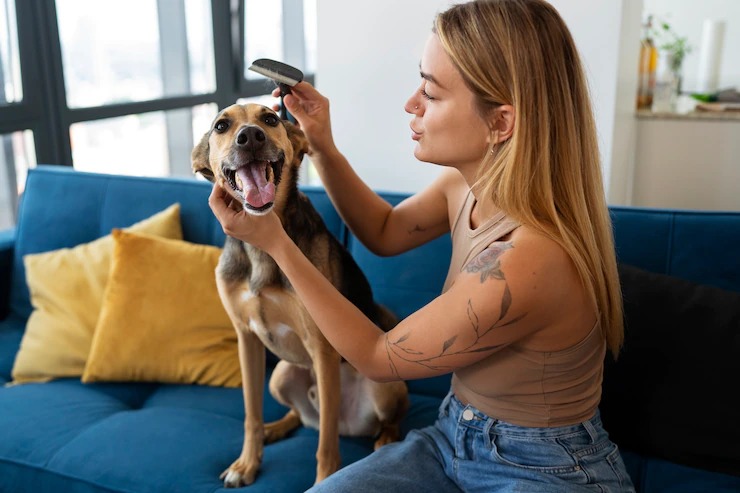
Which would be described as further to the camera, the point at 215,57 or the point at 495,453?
the point at 215,57

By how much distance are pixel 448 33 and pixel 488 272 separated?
45cm

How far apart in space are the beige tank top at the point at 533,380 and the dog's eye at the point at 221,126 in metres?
0.56

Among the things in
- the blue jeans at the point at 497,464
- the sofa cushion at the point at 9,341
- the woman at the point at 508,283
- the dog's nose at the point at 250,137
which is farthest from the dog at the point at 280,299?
the sofa cushion at the point at 9,341

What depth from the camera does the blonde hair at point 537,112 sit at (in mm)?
1223

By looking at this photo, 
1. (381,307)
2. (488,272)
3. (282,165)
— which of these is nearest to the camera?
(488,272)

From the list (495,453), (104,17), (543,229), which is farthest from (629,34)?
(104,17)

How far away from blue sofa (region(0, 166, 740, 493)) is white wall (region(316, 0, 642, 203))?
61cm

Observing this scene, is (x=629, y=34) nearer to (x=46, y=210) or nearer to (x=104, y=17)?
(x=46, y=210)

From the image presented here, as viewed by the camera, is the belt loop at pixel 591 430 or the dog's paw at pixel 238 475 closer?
the belt loop at pixel 591 430

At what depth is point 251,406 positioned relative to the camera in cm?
166

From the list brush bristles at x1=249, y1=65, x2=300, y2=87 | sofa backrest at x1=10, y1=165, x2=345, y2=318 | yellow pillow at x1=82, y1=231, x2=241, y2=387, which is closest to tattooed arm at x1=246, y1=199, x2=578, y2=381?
brush bristles at x1=249, y1=65, x2=300, y2=87

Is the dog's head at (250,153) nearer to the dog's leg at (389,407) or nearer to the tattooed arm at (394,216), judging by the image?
the tattooed arm at (394,216)

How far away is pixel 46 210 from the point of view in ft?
8.23

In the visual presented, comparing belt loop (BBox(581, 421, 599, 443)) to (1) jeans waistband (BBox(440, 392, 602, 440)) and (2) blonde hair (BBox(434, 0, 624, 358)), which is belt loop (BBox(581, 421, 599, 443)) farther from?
(2) blonde hair (BBox(434, 0, 624, 358))
